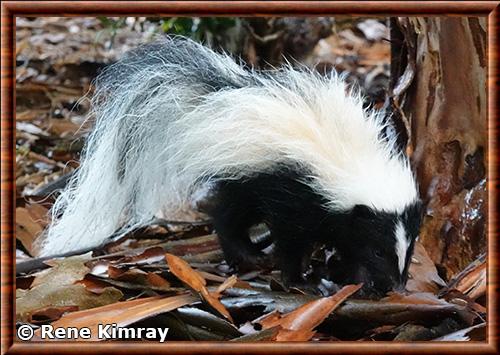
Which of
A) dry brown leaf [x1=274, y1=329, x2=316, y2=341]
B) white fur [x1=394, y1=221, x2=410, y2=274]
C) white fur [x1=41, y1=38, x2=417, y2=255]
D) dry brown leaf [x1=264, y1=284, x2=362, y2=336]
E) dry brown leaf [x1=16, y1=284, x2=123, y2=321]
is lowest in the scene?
dry brown leaf [x1=274, y1=329, x2=316, y2=341]

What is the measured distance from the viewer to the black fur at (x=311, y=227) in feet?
9.70

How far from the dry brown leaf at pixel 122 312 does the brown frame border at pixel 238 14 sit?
12 centimetres

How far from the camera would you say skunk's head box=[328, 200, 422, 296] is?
9.54ft

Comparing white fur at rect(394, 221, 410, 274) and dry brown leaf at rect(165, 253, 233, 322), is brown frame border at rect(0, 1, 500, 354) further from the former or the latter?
white fur at rect(394, 221, 410, 274)

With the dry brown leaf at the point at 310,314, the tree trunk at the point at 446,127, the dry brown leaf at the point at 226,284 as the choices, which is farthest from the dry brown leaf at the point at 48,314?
the tree trunk at the point at 446,127

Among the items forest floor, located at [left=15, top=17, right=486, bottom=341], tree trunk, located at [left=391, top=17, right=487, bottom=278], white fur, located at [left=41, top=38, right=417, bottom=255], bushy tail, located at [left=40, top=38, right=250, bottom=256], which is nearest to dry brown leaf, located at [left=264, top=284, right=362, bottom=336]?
forest floor, located at [left=15, top=17, right=486, bottom=341]

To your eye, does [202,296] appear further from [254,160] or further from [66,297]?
[254,160]

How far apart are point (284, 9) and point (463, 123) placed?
1.20m

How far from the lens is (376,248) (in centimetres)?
300

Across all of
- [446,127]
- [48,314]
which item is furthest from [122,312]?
[446,127]

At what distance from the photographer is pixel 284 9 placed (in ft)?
7.36

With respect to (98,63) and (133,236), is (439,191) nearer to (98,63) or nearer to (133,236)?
(133,236)

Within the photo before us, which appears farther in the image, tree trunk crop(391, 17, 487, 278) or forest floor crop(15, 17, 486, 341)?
tree trunk crop(391, 17, 487, 278)

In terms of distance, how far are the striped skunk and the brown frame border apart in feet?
2.10
